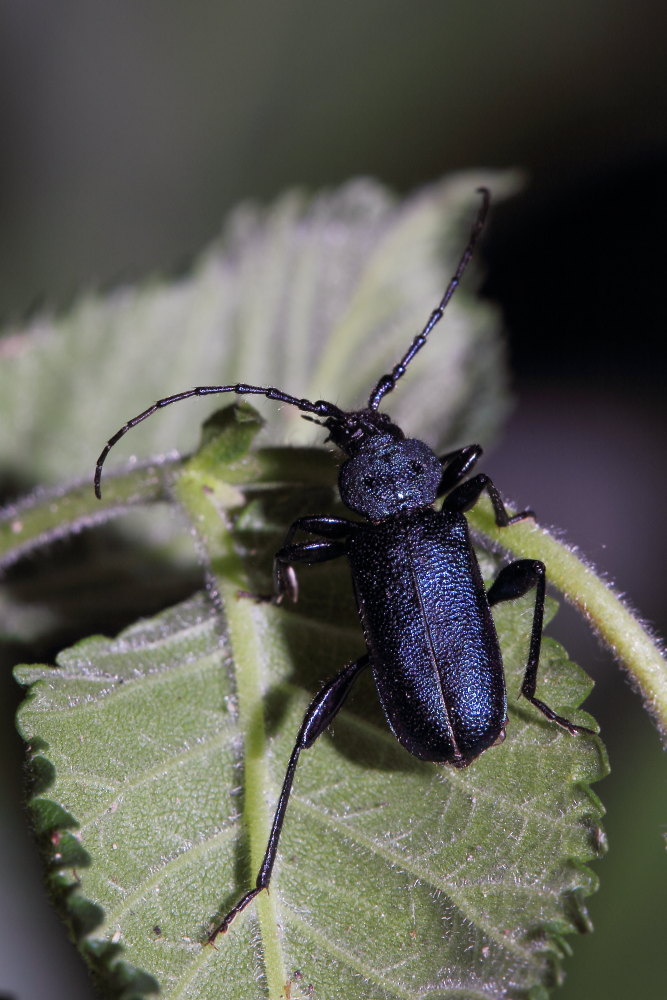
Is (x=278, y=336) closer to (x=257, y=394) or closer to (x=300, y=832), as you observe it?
(x=257, y=394)

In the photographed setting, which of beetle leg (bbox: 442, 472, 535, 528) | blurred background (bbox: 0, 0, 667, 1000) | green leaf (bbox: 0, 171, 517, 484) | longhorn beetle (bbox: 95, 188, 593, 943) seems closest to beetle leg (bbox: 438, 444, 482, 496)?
longhorn beetle (bbox: 95, 188, 593, 943)

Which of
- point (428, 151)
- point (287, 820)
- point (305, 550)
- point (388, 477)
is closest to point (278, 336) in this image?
point (388, 477)

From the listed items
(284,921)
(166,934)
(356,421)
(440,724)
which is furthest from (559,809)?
(356,421)

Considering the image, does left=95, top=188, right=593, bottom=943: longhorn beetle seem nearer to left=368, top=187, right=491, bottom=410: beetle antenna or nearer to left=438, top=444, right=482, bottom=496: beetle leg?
left=438, top=444, right=482, bottom=496: beetle leg

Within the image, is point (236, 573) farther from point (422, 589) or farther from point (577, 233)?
point (577, 233)

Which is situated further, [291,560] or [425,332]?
[425,332]

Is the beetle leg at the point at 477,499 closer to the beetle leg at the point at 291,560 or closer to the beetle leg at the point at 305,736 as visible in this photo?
the beetle leg at the point at 291,560
